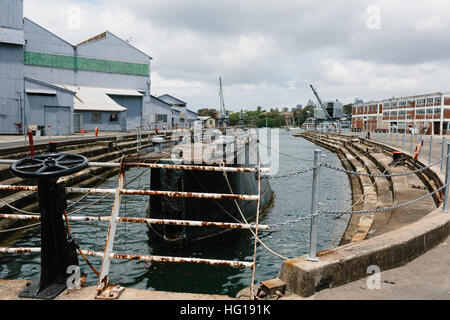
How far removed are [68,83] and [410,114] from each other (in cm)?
6853

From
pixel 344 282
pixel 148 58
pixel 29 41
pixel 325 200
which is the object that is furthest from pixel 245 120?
pixel 29 41

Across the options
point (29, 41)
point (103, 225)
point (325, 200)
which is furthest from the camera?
point (29, 41)

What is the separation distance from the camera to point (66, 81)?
4212 cm

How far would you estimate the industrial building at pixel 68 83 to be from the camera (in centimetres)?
2795

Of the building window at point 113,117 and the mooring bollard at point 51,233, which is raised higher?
the building window at point 113,117

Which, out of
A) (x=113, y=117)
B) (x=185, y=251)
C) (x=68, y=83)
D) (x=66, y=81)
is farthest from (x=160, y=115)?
(x=185, y=251)

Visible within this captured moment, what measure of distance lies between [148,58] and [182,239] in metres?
42.1

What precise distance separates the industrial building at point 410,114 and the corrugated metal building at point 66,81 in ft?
122

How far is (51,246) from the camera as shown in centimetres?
368

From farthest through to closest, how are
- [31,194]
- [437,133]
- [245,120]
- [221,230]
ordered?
[437,133]
[245,120]
[31,194]
[221,230]

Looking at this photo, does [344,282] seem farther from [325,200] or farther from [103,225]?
[325,200]

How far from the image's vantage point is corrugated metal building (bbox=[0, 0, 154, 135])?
27.9m

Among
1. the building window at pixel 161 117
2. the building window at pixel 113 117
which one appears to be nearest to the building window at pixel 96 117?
the building window at pixel 113 117

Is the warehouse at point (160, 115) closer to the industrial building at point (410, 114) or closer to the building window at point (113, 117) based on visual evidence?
the building window at point (113, 117)
